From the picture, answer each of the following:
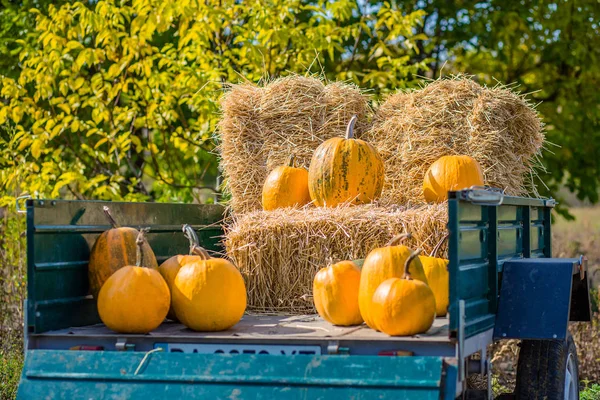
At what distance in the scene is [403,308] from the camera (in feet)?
11.5

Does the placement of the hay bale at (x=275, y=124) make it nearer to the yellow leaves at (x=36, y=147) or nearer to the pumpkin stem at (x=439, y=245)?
the pumpkin stem at (x=439, y=245)

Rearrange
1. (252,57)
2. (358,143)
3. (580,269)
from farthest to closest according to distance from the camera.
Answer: (252,57) → (358,143) → (580,269)

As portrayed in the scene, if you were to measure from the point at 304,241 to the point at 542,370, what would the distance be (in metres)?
1.49

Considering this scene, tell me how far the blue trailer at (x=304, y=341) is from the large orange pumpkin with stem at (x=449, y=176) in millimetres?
464

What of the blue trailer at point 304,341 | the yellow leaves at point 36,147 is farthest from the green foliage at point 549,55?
the blue trailer at point 304,341

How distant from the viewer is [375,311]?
3602 mm

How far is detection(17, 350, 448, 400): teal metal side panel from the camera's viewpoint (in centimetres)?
315

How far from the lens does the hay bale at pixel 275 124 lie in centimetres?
599

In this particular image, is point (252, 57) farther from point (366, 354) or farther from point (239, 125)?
point (366, 354)

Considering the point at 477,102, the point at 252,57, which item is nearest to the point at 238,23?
the point at 252,57

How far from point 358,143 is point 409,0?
16.2 ft

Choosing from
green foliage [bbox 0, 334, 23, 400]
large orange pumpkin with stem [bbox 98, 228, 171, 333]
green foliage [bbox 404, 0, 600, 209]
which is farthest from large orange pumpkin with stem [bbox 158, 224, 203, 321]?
green foliage [bbox 404, 0, 600, 209]

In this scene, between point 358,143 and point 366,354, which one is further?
point 358,143

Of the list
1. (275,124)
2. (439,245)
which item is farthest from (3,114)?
(439,245)
